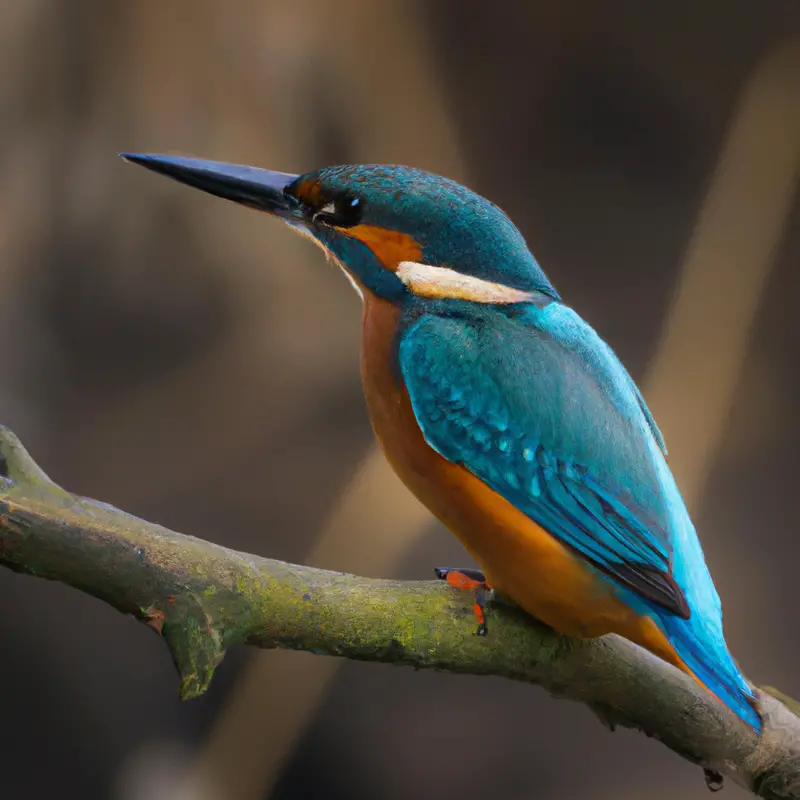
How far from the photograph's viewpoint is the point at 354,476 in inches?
53.1

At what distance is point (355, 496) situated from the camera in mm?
1331

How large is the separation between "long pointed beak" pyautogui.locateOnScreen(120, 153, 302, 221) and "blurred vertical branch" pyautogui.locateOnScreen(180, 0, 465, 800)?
25.7 inches

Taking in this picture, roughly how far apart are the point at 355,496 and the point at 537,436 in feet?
2.27

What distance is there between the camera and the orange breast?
26.3 inches

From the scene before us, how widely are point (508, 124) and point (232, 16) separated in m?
0.44

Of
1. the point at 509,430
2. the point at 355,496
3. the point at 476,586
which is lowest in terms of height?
the point at 355,496

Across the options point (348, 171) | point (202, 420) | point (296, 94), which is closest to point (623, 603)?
point (348, 171)

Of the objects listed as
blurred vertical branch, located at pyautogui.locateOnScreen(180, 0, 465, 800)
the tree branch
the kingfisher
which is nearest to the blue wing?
the kingfisher

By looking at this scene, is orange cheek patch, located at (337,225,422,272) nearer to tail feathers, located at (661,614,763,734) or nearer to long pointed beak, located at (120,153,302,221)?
long pointed beak, located at (120,153,302,221)

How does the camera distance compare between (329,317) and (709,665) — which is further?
(329,317)

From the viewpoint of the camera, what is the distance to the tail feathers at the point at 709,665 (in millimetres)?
641

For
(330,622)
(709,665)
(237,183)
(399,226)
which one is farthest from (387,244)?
(709,665)

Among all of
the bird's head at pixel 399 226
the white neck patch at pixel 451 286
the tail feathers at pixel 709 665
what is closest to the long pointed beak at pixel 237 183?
the bird's head at pixel 399 226

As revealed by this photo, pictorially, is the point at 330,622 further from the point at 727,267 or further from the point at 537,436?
the point at 727,267
